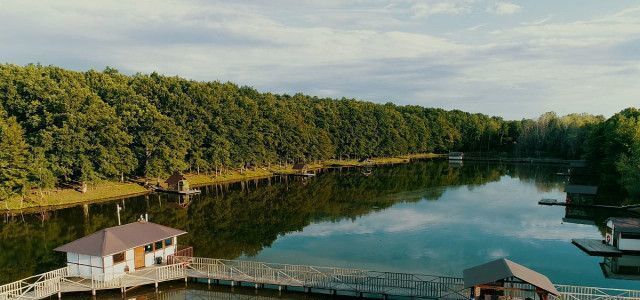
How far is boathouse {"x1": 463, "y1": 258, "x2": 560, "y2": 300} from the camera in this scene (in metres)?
23.7

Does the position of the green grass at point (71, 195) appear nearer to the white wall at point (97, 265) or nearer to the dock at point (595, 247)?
the white wall at point (97, 265)

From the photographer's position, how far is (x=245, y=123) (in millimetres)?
110875

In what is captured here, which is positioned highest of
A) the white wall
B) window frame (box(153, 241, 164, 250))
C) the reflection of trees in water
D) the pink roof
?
the pink roof

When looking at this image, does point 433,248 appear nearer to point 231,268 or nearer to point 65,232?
point 231,268

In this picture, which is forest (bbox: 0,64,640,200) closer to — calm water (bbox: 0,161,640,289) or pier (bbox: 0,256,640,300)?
calm water (bbox: 0,161,640,289)

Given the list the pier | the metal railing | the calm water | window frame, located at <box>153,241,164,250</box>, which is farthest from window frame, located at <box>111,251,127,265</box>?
the metal railing

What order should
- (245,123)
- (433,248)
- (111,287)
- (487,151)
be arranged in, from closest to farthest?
(111,287) → (433,248) → (245,123) → (487,151)

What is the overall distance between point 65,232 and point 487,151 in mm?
173488

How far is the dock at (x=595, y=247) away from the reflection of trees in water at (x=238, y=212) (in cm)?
2662

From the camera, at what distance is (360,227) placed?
54.6 meters

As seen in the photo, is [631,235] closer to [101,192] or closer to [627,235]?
[627,235]

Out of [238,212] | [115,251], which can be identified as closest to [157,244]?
[115,251]

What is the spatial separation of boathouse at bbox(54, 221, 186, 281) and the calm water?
7.85 m

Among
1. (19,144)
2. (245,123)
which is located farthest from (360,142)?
(19,144)
